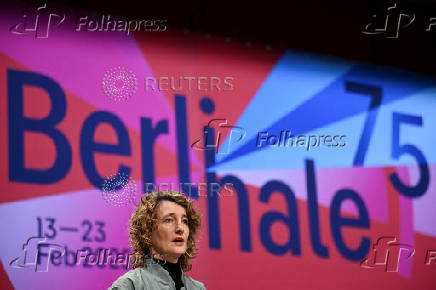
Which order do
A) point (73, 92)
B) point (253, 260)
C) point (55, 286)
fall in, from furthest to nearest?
1. point (253, 260)
2. point (73, 92)
3. point (55, 286)

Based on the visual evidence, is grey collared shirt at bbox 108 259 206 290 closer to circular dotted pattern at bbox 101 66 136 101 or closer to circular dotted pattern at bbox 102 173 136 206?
circular dotted pattern at bbox 102 173 136 206

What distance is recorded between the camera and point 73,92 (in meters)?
2.99

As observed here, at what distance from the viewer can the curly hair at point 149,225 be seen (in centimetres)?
194

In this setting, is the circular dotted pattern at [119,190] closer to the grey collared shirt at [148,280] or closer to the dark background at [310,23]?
the dark background at [310,23]

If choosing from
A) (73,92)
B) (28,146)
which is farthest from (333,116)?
(28,146)

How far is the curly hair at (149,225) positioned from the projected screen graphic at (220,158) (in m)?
0.97

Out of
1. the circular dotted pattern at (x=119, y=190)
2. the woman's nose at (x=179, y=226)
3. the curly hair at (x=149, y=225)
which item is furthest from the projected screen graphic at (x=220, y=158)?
the woman's nose at (x=179, y=226)

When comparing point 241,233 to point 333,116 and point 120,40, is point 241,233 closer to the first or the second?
point 333,116

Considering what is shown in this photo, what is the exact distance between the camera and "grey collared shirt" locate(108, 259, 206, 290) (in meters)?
1.74

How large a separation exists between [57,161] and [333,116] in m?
1.68

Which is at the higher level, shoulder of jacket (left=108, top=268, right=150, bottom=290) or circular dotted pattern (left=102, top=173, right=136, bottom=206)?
circular dotted pattern (left=102, top=173, right=136, bottom=206)

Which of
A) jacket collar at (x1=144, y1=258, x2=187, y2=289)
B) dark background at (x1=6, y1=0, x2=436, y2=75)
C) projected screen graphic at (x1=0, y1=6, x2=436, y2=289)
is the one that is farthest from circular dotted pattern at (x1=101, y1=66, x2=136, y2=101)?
jacket collar at (x1=144, y1=258, x2=187, y2=289)

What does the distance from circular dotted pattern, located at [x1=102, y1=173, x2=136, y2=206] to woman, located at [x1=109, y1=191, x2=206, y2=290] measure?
0.98 m

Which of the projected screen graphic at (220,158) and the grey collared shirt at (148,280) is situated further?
the projected screen graphic at (220,158)
